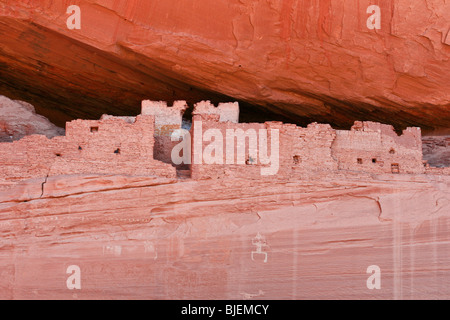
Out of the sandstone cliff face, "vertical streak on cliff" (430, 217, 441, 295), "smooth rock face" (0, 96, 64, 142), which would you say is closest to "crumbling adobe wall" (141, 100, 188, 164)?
the sandstone cliff face

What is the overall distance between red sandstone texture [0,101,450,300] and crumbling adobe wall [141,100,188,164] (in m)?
0.55

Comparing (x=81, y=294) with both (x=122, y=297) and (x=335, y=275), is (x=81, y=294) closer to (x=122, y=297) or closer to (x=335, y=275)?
(x=122, y=297)

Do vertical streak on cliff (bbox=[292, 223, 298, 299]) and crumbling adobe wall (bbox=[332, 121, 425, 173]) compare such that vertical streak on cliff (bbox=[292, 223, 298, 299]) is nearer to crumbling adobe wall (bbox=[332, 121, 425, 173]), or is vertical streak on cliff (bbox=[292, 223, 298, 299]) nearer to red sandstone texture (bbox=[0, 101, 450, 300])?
red sandstone texture (bbox=[0, 101, 450, 300])

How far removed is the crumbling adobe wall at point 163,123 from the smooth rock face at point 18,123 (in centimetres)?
140

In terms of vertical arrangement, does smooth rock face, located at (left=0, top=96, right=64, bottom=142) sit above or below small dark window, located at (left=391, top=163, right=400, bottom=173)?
above

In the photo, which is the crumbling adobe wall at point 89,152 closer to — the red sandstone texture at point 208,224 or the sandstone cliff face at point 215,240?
the red sandstone texture at point 208,224

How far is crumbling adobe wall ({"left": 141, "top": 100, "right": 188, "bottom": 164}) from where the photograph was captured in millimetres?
9188

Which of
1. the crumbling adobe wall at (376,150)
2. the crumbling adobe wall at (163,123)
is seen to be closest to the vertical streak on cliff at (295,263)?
the crumbling adobe wall at (376,150)

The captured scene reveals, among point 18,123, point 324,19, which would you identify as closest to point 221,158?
point 324,19

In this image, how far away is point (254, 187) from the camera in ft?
27.8

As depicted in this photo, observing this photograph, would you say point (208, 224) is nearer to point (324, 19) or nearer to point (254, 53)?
point (254, 53)

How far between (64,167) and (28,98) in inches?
142

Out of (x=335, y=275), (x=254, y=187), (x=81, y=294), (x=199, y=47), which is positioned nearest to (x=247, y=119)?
(x=199, y=47)

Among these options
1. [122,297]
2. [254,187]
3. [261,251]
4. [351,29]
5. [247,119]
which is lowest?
[122,297]
